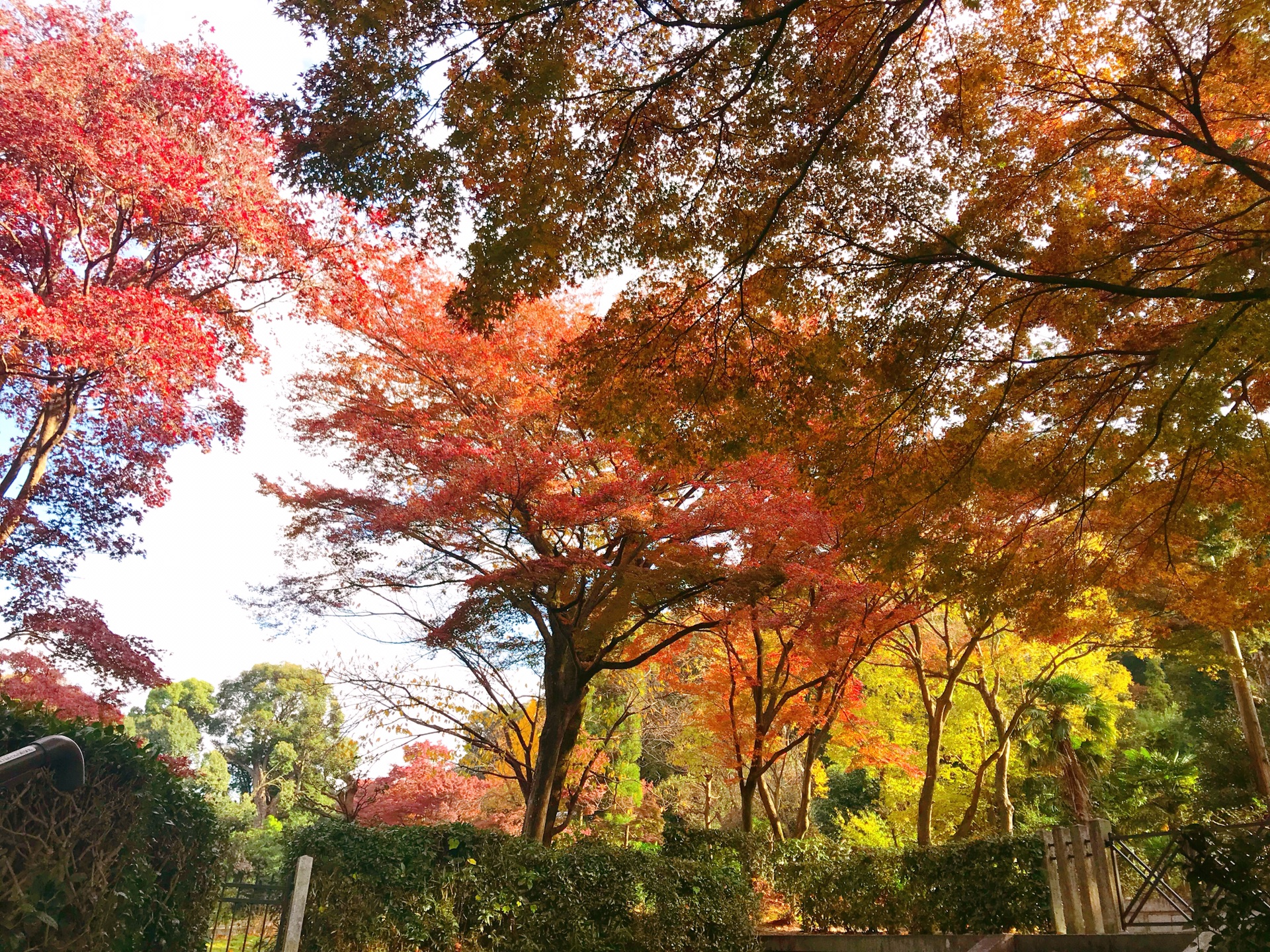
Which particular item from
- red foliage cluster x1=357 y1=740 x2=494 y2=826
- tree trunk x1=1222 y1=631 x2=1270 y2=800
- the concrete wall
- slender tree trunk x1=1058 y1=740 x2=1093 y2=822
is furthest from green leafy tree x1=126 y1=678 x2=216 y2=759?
tree trunk x1=1222 y1=631 x2=1270 y2=800

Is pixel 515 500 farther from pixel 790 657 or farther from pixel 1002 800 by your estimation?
pixel 1002 800

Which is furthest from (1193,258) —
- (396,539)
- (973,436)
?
(396,539)

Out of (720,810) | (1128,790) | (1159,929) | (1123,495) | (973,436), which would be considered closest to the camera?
(973,436)

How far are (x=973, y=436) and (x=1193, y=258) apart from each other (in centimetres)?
192

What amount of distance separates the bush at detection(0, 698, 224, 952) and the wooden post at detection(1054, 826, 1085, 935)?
740 cm

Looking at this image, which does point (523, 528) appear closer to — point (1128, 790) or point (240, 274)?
point (240, 274)

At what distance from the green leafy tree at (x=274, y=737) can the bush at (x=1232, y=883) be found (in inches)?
915

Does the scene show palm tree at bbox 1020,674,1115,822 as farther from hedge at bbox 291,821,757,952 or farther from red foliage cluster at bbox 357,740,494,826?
red foliage cluster at bbox 357,740,494,826

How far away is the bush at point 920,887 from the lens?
787 cm

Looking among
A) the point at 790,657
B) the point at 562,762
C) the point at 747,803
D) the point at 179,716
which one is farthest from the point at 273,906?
the point at 179,716

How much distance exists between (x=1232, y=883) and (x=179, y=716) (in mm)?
42809

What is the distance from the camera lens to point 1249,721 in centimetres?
1289

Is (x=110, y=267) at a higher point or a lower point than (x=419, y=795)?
higher

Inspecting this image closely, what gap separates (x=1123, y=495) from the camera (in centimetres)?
657
